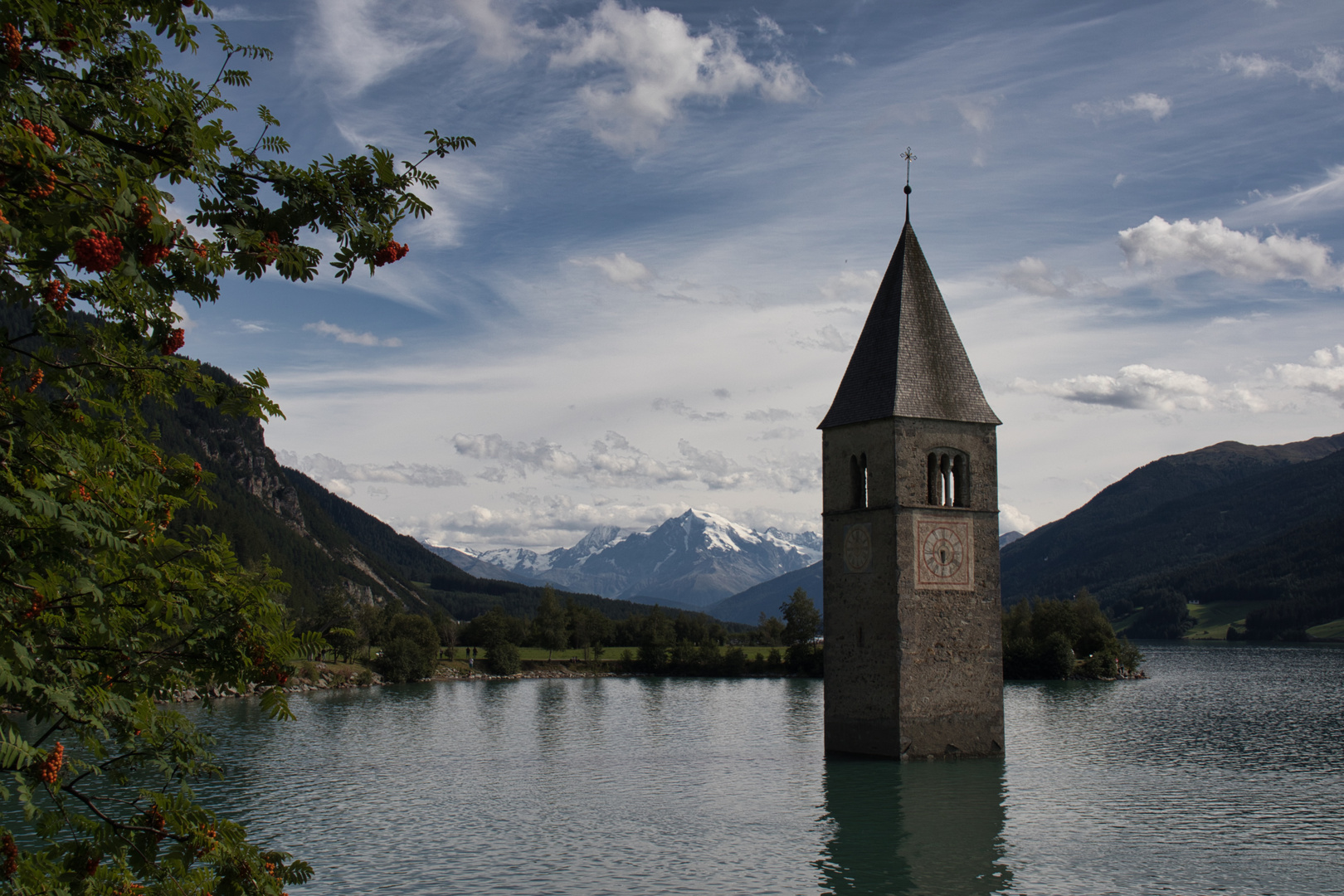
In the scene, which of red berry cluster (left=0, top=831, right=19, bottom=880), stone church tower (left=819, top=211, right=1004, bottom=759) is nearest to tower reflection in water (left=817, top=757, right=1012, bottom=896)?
stone church tower (left=819, top=211, right=1004, bottom=759)

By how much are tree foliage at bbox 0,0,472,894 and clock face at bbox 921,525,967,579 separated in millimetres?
29392

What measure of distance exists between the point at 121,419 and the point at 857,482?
31172 millimetres

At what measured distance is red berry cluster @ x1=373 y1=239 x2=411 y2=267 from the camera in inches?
281

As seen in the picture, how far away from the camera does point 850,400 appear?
36.8 meters

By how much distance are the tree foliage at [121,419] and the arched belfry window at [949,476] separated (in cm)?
3039

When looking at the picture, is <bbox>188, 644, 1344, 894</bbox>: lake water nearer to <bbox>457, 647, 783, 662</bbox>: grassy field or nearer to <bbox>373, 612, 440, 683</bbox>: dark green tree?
<bbox>373, 612, 440, 683</bbox>: dark green tree

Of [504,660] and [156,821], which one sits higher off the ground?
[156,821]

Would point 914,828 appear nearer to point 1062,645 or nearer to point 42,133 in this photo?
point 42,133

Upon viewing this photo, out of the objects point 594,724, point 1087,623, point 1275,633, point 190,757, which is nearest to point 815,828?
point 190,757

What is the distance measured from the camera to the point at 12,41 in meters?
5.69

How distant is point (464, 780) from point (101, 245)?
33.5 m

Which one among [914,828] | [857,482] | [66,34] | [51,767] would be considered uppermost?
[857,482]

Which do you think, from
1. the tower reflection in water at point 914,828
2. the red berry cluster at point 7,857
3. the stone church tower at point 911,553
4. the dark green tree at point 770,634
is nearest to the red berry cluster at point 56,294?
the red berry cluster at point 7,857

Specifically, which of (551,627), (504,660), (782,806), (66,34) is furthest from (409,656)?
(66,34)
